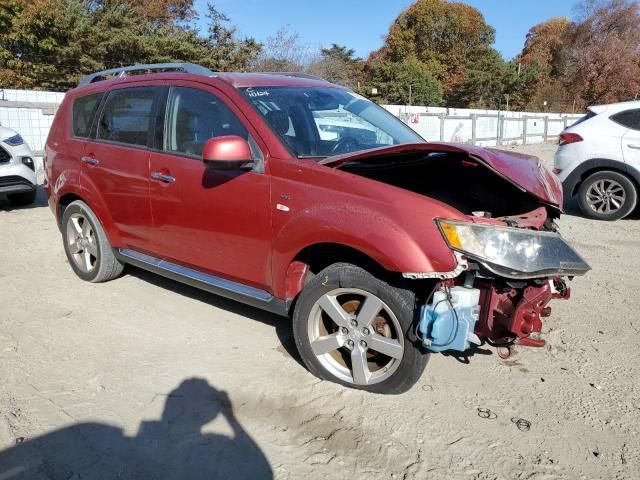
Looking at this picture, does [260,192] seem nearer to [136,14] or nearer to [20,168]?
[20,168]

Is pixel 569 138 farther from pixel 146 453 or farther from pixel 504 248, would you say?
pixel 146 453

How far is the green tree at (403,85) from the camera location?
50500mm

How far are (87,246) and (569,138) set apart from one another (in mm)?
6475

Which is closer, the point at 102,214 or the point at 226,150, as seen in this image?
the point at 226,150

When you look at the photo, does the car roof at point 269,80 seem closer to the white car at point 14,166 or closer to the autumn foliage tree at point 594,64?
the white car at point 14,166

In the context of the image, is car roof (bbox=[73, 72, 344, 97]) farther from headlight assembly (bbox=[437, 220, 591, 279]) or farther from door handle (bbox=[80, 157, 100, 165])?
headlight assembly (bbox=[437, 220, 591, 279])

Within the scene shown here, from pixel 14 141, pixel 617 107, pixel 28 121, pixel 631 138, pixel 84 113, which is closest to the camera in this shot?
pixel 84 113

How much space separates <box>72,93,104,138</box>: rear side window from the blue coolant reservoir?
11.9 feet

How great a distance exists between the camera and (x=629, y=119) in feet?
24.9

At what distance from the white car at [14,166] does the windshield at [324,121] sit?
5.79 meters

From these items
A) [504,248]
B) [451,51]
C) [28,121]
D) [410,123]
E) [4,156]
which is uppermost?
[451,51]

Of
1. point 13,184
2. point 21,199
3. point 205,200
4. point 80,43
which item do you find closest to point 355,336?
point 205,200

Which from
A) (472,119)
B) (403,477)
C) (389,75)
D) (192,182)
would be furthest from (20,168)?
(389,75)

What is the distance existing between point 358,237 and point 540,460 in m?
1.40
